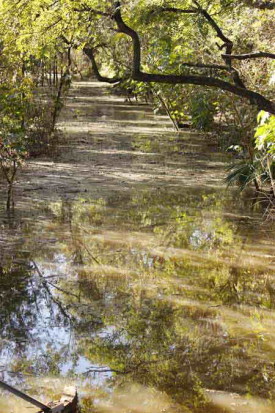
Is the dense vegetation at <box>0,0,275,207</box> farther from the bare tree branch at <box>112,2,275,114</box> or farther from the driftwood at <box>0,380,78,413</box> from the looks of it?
the driftwood at <box>0,380,78,413</box>

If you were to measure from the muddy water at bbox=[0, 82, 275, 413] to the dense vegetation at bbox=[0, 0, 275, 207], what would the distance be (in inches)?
38.2

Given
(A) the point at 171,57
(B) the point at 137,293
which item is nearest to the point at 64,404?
(B) the point at 137,293

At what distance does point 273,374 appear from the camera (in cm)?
458

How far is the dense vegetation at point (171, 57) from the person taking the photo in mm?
6965

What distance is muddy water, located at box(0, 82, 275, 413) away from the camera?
443 centimetres

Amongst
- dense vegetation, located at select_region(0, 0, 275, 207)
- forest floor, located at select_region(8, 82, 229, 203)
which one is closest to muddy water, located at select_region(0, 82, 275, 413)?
forest floor, located at select_region(8, 82, 229, 203)

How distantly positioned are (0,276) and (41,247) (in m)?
1.02

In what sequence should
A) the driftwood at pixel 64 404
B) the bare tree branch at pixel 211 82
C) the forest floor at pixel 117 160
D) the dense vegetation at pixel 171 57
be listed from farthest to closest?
1. the forest floor at pixel 117 160
2. the dense vegetation at pixel 171 57
3. the bare tree branch at pixel 211 82
4. the driftwood at pixel 64 404

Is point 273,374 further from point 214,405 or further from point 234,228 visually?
point 234,228

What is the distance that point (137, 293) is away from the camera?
612 cm

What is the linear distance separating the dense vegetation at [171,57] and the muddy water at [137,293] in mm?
970

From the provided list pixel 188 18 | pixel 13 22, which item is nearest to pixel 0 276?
pixel 13 22

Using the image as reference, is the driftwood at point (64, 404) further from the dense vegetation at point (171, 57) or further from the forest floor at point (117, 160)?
the forest floor at point (117, 160)

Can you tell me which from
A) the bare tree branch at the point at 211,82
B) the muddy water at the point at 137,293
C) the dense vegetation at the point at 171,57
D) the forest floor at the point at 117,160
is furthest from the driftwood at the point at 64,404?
the forest floor at the point at 117,160
